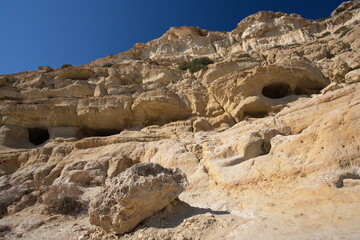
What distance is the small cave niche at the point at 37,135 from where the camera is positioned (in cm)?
1554

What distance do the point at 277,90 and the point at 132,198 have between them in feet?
39.2

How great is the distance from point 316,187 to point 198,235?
98.4 inches

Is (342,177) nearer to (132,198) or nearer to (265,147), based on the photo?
(265,147)

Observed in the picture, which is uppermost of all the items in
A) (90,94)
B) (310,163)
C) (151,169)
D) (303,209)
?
(90,94)

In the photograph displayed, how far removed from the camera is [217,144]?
882 cm

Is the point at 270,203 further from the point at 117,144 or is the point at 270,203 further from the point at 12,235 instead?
the point at 117,144

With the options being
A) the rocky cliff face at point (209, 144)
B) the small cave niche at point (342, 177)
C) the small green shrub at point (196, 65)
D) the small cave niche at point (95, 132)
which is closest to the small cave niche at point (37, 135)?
the rocky cliff face at point (209, 144)

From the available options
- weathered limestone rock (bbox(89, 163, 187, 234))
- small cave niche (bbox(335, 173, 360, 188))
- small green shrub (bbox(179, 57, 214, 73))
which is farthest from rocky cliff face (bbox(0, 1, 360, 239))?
small green shrub (bbox(179, 57, 214, 73))

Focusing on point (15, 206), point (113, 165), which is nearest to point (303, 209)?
point (113, 165)

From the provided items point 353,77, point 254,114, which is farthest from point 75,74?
point 353,77

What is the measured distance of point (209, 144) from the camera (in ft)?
29.6

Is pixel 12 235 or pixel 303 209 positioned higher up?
pixel 12 235

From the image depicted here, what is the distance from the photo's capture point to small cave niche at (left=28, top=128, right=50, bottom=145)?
612 inches

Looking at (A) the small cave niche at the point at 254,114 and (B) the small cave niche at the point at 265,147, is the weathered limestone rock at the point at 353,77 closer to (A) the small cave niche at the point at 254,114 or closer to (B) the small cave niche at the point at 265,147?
(A) the small cave niche at the point at 254,114
